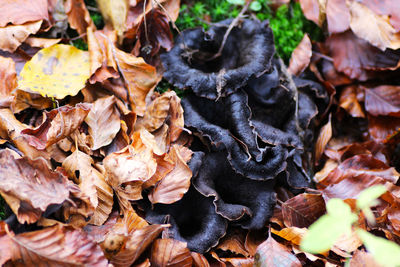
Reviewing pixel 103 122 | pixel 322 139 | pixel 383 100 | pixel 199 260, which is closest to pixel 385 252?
pixel 199 260

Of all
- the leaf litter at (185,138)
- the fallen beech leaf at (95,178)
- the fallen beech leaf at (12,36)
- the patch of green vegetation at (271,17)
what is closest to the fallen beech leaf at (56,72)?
the leaf litter at (185,138)

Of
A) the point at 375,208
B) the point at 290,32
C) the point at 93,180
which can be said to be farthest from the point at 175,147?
the point at 290,32

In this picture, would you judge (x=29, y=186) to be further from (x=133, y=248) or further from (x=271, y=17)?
(x=271, y=17)

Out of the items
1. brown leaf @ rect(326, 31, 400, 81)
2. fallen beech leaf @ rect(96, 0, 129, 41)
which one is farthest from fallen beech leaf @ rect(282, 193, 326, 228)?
fallen beech leaf @ rect(96, 0, 129, 41)

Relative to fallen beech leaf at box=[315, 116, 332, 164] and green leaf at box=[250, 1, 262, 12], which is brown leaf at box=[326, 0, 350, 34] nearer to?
green leaf at box=[250, 1, 262, 12]

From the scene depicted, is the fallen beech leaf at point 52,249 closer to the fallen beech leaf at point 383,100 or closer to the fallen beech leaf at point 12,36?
the fallen beech leaf at point 12,36

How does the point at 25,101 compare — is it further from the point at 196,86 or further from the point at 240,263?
the point at 240,263
